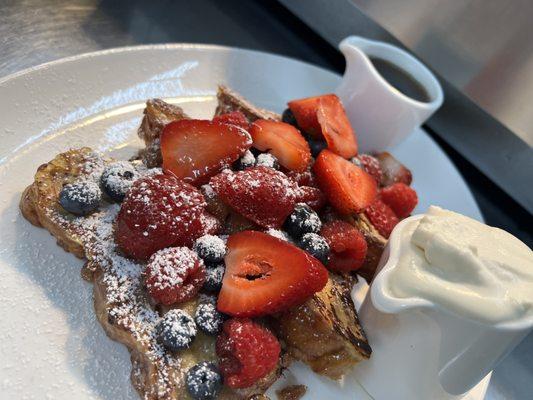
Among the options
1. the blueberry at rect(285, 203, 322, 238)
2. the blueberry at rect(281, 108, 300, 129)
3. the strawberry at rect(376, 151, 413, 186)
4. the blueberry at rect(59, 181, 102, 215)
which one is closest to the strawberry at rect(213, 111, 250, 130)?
the blueberry at rect(281, 108, 300, 129)

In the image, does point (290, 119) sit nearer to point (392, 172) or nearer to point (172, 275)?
point (392, 172)

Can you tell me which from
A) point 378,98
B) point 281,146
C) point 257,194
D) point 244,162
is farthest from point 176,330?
point 378,98

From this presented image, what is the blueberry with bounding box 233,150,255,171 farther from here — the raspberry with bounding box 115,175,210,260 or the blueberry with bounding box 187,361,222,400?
the blueberry with bounding box 187,361,222,400

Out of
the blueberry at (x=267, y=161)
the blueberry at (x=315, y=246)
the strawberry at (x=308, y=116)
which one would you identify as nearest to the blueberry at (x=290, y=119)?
the strawberry at (x=308, y=116)

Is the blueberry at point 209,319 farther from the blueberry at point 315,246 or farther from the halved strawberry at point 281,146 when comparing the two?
the halved strawberry at point 281,146

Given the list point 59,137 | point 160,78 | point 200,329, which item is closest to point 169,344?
point 200,329

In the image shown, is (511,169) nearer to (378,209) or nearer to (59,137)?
(378,209)
